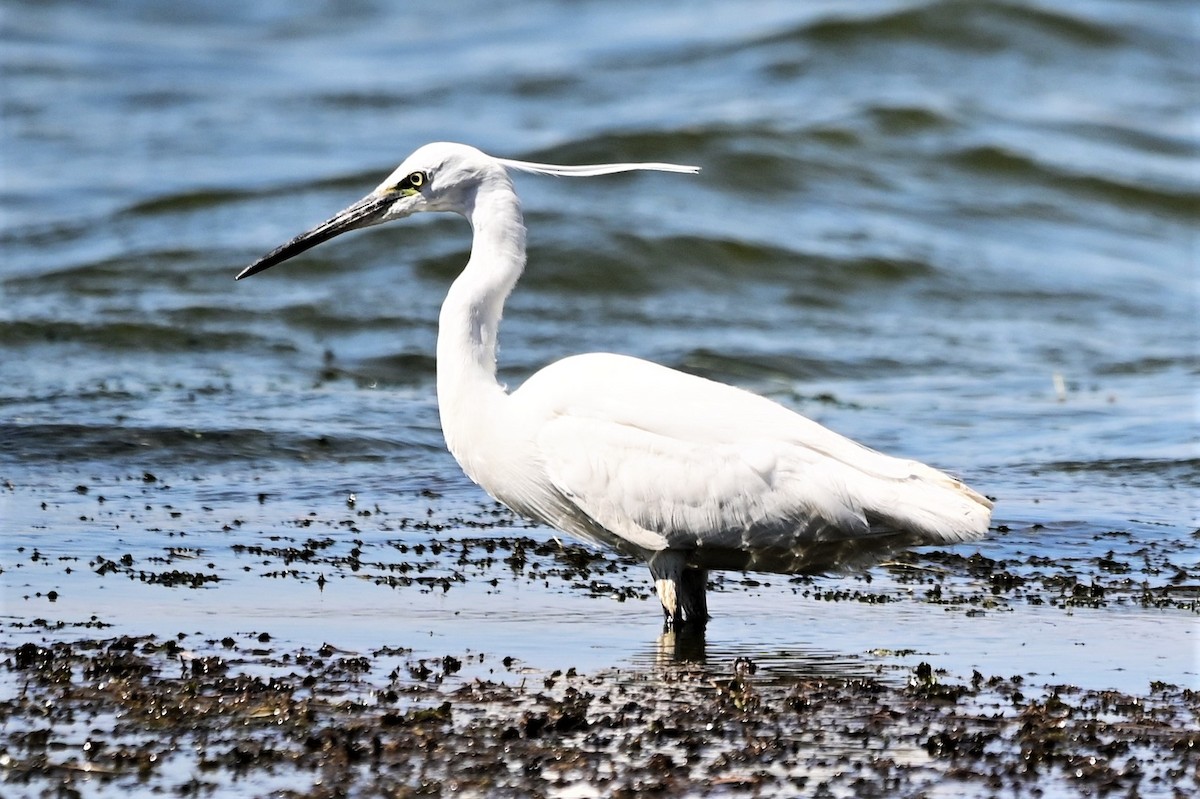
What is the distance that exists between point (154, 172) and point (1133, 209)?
36.6 ft

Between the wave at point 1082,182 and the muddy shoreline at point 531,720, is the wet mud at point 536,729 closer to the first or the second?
the muddy shoreline at point 531,720

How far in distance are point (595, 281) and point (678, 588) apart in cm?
990

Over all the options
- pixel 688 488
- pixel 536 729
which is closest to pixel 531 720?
pixel 536 729

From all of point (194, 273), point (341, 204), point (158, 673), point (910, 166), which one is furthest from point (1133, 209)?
point (158, 673)

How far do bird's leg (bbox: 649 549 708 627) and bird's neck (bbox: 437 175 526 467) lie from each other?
779 millimetres

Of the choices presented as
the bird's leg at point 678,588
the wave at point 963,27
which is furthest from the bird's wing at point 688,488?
the wave at point 963,27

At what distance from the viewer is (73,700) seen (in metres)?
4.66

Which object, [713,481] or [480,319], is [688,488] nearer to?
[713,481]

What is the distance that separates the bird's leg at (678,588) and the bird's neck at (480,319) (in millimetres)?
779

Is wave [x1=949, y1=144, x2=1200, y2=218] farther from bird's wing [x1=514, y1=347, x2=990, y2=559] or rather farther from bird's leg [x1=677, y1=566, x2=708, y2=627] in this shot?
bird's leg [x1=677, y1=566, x2=708, y2=627]

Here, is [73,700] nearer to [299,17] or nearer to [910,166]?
[910,166]

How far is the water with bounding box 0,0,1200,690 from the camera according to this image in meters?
6.46

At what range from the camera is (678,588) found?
20.1ft

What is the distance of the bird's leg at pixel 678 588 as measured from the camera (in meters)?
6.09
